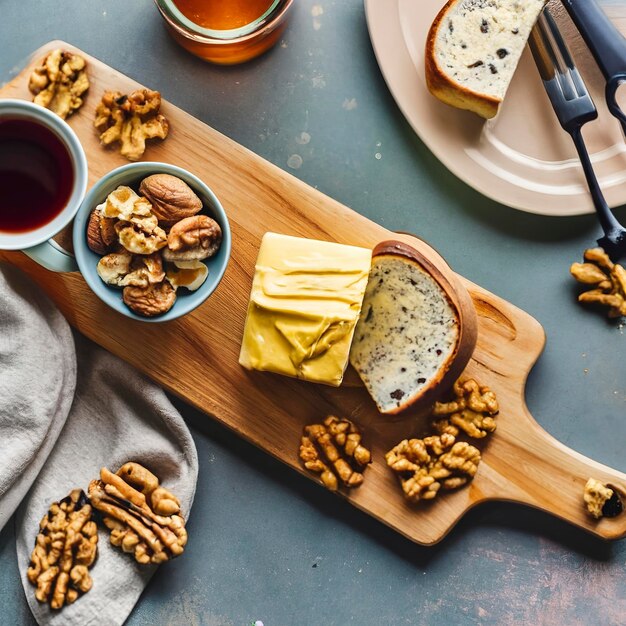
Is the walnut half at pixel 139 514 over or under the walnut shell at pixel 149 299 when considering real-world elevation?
under

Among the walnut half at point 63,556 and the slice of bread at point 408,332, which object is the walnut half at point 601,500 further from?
the walnut half at point 63,556

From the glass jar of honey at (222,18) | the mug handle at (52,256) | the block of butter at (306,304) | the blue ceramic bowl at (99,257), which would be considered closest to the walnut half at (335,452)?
the block of butter at (306,304)

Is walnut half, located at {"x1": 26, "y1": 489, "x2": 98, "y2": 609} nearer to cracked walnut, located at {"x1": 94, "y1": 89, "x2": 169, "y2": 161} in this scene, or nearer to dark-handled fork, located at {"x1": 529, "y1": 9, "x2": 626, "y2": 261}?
cracked walnut, located at {"x1": 94, "y1": 89, "x2": 169, "y2": 161}

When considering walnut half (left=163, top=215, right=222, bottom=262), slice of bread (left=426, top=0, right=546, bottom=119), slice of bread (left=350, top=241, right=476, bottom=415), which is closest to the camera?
walnut half (left=163, top=215, right=222, bottom=262)

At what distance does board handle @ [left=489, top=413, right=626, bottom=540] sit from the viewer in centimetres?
164

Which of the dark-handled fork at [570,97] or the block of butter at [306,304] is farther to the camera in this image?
the dark-handled fork at [570,97]

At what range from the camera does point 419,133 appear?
172cm

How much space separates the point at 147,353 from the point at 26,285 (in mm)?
314

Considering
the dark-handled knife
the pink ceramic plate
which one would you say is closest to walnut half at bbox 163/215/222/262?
the pink ceramic plate

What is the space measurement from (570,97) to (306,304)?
81 centimetres

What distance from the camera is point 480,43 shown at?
1699 millimetres

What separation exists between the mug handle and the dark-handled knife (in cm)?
128

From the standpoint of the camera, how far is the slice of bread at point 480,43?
168 centimetres

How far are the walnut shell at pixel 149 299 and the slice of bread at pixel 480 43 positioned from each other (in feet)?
2.62
